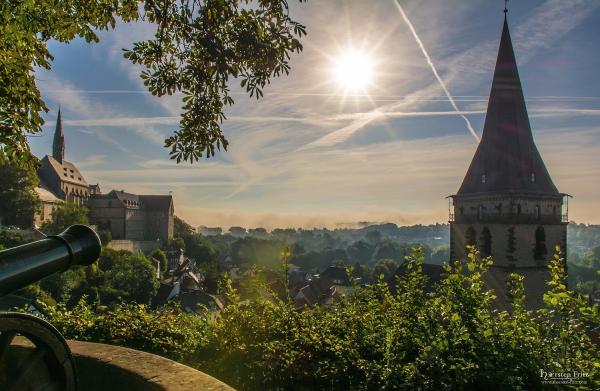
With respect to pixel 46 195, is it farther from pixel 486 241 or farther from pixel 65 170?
pixel 486 241

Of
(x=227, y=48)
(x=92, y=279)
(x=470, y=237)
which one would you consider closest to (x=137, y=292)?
(x=92, y=279)

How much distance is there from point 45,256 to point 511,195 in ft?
84.5

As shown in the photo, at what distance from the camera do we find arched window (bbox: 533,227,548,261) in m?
25.1

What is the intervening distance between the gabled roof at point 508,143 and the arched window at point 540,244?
2583 millimetres

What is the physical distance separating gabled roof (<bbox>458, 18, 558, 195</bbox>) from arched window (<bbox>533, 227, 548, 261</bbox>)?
102 inches

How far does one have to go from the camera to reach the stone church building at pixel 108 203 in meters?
65.1

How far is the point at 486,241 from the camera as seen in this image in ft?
84.5

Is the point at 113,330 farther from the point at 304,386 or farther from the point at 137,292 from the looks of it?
the point at 137,292

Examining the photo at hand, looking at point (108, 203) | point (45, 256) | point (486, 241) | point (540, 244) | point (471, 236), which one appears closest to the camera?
point (45, 256)

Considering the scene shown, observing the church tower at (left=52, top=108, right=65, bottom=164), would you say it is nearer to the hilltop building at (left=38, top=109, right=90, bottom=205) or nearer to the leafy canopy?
the hilltop building at (left=38, top=109, right=90, bottom=205)

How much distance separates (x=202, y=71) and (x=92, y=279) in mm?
40727

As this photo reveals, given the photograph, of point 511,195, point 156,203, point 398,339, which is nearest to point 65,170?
point 156,203

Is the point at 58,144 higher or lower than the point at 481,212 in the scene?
higher

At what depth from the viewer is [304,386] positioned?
4.05 metres
